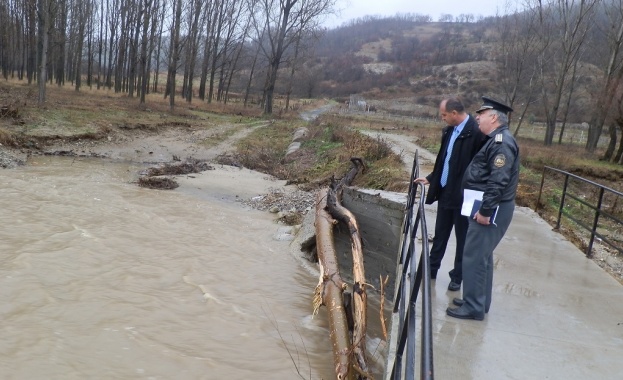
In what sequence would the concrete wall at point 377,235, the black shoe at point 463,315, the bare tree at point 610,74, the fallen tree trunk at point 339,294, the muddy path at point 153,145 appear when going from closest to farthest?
1. the black shoe at point 463,315
2. the fallen tree trunk at point 339,294
3. the concrete wall at point 377,235
4. the muddy path at point 153,145
5. the bare tree at point 610,74

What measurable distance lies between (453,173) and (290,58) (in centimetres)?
5035

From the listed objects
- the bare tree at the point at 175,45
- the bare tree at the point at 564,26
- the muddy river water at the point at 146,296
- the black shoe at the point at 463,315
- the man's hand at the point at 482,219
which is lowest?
the muddy river water at the point at 146,296

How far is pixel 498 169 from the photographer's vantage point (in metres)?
4.35

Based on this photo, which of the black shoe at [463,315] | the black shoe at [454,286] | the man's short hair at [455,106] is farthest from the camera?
the black shoe at [454,286]

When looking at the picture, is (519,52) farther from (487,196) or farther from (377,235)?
(487,196)

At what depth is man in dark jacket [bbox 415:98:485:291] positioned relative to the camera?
17.2 feet

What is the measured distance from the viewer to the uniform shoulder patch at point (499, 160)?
4.32m

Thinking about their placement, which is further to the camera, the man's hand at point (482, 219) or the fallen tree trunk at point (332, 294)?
the fallen tree trunk at point (332, 294)

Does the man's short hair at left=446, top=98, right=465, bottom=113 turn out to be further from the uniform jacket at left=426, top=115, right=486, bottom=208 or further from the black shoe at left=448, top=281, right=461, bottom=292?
the black shoe at left=448, top=281, right=461, bottom=292

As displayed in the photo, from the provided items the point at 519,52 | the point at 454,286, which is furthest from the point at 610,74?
the point at 454,286

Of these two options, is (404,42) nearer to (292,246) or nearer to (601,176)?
(601,176)

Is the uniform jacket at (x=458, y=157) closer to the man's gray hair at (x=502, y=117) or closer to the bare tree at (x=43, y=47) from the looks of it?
the man's gray hair at (x=502, y=117)

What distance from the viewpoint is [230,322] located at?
6500mm

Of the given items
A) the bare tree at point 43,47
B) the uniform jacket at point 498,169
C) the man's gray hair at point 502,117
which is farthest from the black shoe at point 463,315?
the bare tree at point 43,47
